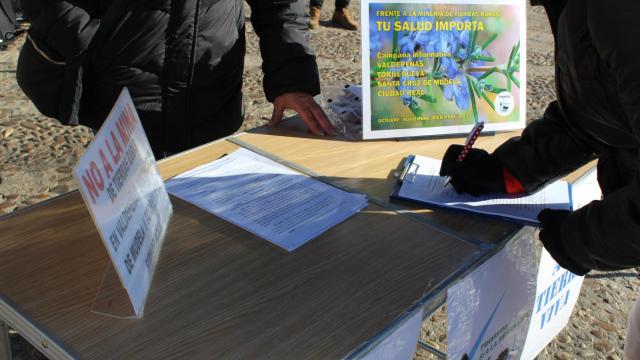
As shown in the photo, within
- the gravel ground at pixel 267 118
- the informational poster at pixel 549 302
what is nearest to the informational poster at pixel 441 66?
the informational poster at pixel 549 302

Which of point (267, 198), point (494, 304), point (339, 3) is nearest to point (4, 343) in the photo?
point (267, 198)

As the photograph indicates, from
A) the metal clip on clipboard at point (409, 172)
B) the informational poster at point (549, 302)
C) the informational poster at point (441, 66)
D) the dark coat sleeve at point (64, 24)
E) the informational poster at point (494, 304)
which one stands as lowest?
the informational poster at point (549, 302)

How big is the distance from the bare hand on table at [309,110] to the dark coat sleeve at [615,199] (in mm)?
699

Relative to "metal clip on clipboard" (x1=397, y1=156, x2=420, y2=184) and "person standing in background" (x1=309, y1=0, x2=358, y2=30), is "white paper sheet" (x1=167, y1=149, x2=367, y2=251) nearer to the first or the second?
"metal clip on clipboard" (x1=397, y1=156, x2=420, y2=184)

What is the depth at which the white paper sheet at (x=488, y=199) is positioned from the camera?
4.03ft

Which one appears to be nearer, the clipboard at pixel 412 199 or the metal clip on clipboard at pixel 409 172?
the clipboard at pixel 412 199

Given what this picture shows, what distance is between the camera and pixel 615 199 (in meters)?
0.96

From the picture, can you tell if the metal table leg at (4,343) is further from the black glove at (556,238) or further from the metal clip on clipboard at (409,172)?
the black glove at (556,238)

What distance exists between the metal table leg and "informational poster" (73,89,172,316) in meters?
0.28

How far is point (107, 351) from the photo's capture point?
0.85m

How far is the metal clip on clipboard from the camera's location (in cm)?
135

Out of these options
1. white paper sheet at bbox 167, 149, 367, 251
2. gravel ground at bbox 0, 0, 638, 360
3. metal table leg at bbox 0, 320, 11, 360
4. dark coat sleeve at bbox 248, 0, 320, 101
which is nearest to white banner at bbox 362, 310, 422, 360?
white paper sheet at bbox 167, 149, 367, 251

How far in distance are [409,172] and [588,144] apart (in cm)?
38

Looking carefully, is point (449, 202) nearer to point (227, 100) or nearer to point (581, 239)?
point (581, 239)
